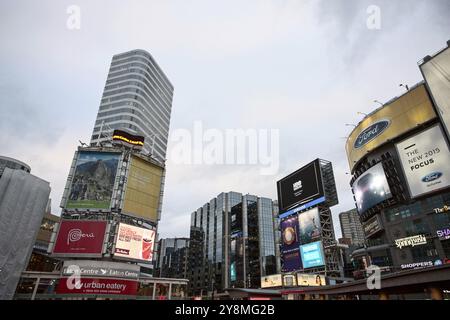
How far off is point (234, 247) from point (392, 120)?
86724mm

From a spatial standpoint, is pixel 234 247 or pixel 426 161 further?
pixel 234 247

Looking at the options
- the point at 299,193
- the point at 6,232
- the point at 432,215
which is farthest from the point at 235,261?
the point at 6,232

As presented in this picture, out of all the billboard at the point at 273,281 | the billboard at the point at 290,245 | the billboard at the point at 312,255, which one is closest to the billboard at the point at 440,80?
the billboard at the point at 312,255

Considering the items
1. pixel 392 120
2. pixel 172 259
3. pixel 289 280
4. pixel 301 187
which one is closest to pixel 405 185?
pixel 392 120

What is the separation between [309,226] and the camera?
194 ft

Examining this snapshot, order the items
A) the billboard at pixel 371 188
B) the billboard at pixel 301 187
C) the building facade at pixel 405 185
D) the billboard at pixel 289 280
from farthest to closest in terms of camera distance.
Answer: the billboard at pixel 301 187 < the billboard at pixel 289 280 < the billboard at pixel 371 188 < the building facade at pixel 405 185

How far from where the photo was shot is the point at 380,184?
51812 millimetres

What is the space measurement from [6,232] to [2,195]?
4.97 m

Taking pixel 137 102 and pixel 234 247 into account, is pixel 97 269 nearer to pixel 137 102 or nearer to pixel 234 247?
pixel 137 102

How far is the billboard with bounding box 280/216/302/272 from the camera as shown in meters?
59.9

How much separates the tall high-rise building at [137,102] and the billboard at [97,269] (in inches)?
2122

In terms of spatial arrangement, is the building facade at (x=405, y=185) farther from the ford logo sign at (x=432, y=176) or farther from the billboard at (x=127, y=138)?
the billboard at (x=127, y=138)

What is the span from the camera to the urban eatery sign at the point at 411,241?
4419 cm
